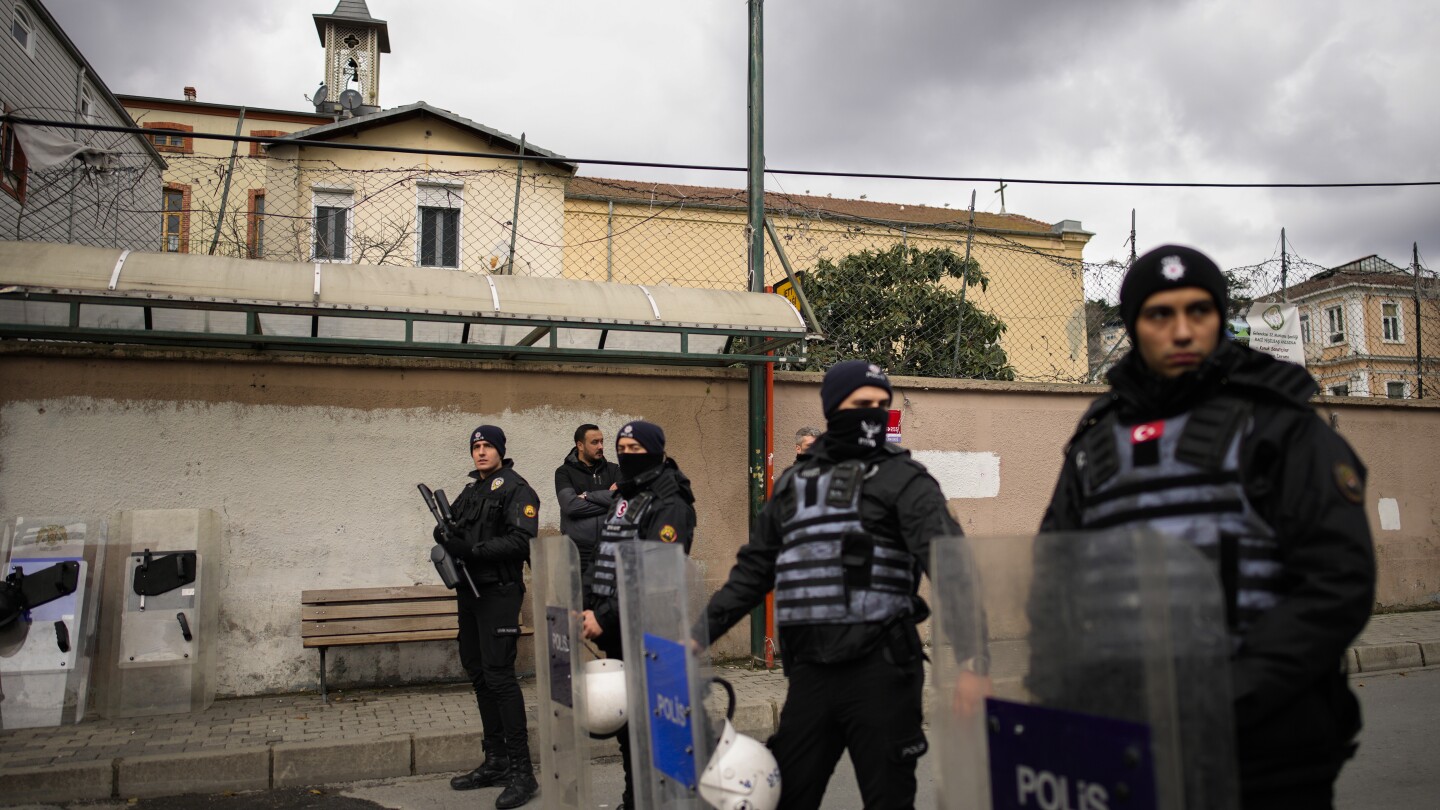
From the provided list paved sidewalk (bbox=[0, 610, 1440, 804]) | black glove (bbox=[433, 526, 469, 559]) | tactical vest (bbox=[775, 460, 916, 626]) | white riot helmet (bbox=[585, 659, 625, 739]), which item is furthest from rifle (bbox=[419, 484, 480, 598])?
tactical vest (bbox=[775, 460, 916, 626])

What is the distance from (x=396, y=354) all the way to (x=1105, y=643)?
6.90 m

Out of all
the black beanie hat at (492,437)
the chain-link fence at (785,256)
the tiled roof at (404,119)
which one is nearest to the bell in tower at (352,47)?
the tiled roof at (404,119)

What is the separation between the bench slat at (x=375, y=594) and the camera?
732 cm

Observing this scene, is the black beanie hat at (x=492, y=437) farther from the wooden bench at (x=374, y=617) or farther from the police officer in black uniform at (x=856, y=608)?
the police officer in black uniform at (x=856, y=608)

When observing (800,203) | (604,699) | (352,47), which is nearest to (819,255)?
(800,203)

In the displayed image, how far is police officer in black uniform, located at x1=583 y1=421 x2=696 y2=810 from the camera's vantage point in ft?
14.9

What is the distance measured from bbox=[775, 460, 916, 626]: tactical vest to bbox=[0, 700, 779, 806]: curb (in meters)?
2.91

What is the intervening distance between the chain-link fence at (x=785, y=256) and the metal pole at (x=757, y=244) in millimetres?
237

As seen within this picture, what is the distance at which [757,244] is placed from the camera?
884 cm

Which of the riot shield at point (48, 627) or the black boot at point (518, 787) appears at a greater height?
the riot shield at point (48, 627)

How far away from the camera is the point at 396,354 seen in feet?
26.2

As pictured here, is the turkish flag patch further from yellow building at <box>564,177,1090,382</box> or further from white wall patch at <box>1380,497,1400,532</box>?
white wall patch at <box>1380,497,1400,532</box>

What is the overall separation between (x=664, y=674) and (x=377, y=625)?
15.7ft

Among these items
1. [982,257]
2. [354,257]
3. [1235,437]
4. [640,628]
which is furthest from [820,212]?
[1235,437]
